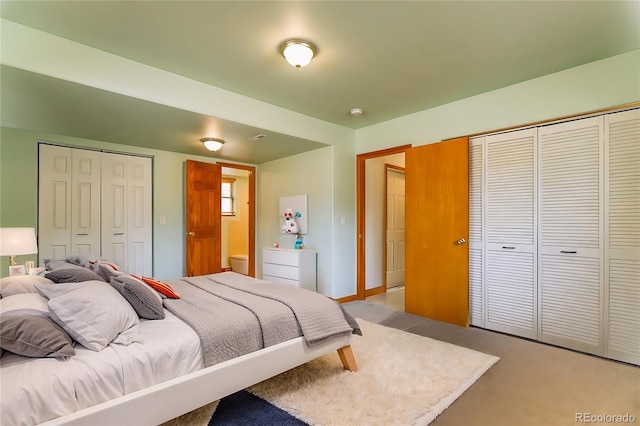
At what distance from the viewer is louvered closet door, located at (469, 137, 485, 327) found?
134 inches

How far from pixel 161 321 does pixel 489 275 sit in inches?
124

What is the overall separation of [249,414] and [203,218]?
11.3ft

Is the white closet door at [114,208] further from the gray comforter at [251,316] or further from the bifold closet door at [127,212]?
the gray comforter at [251,316]

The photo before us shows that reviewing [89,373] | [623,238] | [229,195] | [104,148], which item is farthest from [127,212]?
[623,238]

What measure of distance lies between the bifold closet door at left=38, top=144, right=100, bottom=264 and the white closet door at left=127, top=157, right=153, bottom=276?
38cm

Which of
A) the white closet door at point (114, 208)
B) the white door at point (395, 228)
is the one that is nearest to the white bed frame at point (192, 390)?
the white closet door at point (114, 208)

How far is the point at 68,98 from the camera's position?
2.63 m

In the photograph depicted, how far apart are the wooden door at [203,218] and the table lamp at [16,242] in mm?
2088

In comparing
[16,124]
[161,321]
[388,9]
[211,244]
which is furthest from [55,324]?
[211,244]

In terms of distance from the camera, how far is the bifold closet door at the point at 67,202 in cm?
364

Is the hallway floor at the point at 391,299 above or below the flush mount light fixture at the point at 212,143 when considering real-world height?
below

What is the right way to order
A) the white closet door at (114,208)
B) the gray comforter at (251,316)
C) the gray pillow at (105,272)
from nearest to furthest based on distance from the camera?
1. the gray comforter at (251,316)
2. the gray pillow at (105,272)
3. the white closet door at (114,208)

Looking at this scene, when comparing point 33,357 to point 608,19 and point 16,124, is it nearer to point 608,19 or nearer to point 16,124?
point 16,124

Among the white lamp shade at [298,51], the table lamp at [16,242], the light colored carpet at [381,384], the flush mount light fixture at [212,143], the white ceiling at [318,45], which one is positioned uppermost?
the white ceiling at [318,45]
